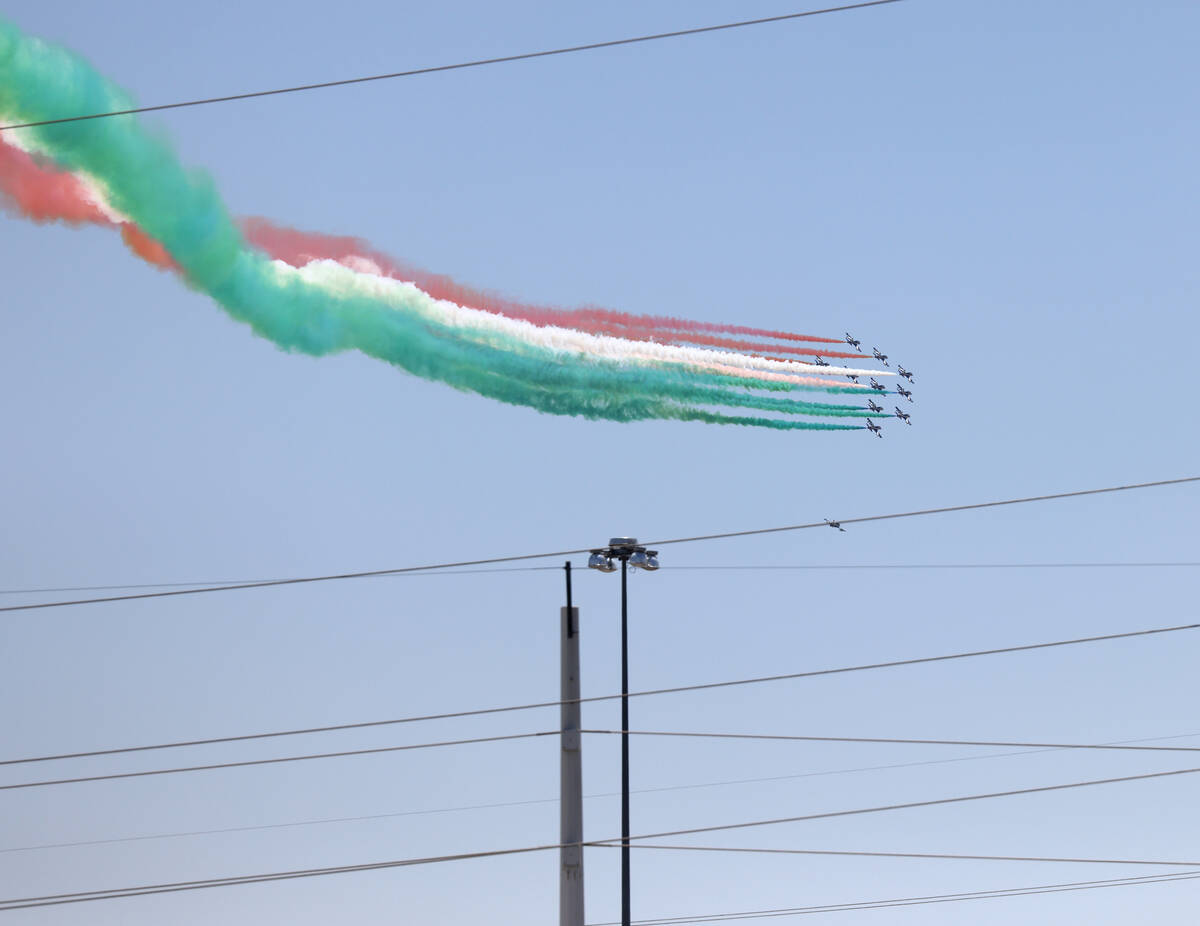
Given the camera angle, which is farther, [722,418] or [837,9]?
[722,418]

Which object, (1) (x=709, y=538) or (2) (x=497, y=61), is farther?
(2) (x=497, y=61)

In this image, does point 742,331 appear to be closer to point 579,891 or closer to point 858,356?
point 858,356

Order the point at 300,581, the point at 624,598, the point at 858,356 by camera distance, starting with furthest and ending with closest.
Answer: the point at 858,356
the point at 624,598
the point at 300,581

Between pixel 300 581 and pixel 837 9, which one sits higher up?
pixel 837 9

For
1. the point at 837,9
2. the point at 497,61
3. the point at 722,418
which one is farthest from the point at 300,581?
the point at 722,418

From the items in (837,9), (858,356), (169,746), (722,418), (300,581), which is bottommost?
(169,746)

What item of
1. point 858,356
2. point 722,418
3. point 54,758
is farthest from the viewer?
point 858,356

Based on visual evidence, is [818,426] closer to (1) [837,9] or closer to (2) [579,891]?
(1) [837,9]

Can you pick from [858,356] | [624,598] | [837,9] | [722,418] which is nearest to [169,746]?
[837,9]

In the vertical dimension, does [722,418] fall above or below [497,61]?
above
